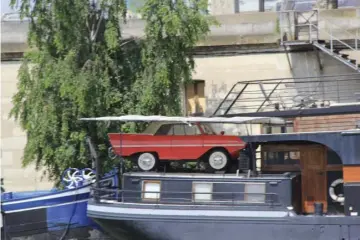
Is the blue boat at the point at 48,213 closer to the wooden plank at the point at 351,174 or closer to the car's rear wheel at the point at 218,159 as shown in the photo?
the car's rear wheel at the point at 218,159

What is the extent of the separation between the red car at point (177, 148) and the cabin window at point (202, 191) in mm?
589

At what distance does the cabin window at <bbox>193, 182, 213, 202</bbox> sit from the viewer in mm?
15852

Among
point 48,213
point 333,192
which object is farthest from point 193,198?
point 48,213

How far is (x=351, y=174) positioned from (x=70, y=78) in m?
7.39

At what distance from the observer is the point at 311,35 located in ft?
71.2

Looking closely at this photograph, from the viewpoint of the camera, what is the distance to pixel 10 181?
23.9m

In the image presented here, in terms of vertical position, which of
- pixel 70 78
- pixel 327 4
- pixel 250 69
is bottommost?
pixel 70 78

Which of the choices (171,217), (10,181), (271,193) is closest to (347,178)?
(271,193)

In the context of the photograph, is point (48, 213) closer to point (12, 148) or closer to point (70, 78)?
point (70, 78)

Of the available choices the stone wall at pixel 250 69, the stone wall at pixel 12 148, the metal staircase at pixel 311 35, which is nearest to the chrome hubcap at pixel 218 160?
the metal staircase at pixel 311 35

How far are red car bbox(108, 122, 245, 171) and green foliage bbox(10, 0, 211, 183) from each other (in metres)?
2.53

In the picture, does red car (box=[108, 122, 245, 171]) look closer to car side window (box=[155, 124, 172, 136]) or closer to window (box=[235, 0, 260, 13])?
car side window (box=[155, 124, 172, 136])

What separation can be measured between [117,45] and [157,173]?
4.56 metres

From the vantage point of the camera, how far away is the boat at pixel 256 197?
15164 mm
